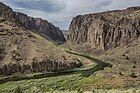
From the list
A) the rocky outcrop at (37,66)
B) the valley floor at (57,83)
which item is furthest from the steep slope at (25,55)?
the valley floor at (57,83)

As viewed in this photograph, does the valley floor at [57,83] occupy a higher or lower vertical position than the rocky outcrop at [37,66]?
lower

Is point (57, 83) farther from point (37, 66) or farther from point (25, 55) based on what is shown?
point (25, 55)

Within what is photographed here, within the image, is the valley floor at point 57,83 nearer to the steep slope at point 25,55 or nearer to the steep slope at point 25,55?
the steep slope at point 25,55

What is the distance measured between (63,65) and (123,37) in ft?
250

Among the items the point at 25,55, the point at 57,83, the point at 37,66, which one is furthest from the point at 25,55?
the point at 57,83

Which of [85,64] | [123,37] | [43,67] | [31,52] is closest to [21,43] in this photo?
[31,52]

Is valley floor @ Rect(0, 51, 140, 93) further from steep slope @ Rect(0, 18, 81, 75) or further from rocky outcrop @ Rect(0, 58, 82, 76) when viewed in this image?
steep slope @ Rect(0, 18, 81, 75)

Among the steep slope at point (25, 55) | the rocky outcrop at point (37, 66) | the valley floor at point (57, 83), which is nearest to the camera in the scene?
the valley floor at point (57, 83)

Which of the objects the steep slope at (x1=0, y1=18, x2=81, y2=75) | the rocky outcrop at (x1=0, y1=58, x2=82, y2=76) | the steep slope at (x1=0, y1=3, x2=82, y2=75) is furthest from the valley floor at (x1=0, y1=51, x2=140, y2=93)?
the steep slope at (x1=0, y1=18, x2=81, y2=75)

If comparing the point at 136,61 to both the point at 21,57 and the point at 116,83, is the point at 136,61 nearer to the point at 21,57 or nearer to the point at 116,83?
the point at 21,57

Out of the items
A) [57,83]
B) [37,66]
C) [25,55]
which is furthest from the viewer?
[25,55]

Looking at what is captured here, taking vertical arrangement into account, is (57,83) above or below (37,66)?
below

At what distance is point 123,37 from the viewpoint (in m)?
199

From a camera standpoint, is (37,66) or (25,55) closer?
(37,66)
